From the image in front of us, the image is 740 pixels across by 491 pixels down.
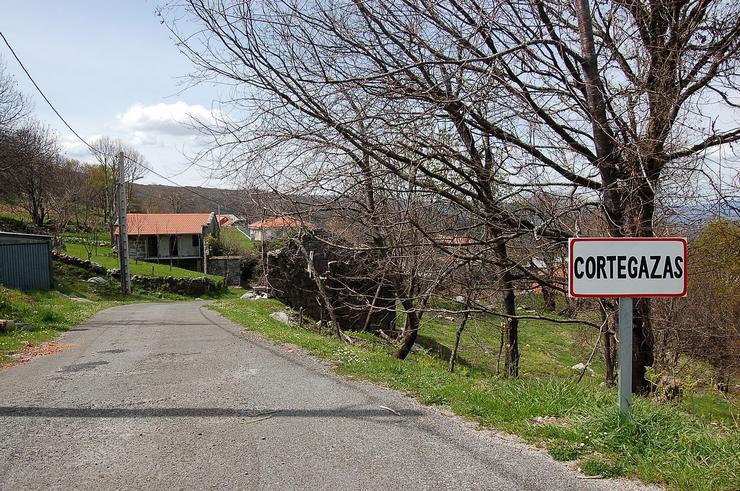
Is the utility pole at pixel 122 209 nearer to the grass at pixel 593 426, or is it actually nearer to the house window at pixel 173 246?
the grass at pixel 593 426

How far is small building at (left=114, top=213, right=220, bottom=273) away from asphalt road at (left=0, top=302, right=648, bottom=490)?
158ft

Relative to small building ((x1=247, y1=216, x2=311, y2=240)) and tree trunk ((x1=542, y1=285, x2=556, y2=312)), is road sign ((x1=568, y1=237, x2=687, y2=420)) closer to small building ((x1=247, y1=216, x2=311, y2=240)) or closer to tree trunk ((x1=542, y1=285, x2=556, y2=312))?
tree trunk ((x1=542, y1=285, x2=556, y2=312))

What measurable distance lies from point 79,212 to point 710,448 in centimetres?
5974

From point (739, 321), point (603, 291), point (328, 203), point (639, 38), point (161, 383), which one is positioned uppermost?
point (639, 38)

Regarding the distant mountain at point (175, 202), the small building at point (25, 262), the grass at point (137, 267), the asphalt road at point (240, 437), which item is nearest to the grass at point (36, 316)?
the small building at point (25, 262)

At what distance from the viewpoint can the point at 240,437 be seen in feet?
15.3

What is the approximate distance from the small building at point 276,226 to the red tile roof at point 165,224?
38250 millimetres

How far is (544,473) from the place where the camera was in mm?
3850

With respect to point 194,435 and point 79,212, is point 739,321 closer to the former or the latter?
point 194,435

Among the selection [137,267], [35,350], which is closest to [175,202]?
[137,267]

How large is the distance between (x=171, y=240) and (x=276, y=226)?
46.0m

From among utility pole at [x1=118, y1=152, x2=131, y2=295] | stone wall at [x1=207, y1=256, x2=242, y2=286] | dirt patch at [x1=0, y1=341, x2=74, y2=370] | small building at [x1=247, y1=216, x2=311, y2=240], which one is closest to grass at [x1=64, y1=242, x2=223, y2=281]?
stone wall at [x1=207, y1=256, x2=242, y2=286]

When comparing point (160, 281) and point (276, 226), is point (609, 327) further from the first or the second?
point (160, 281)

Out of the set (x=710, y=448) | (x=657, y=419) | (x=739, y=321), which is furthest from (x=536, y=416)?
(x=739, y=321)
